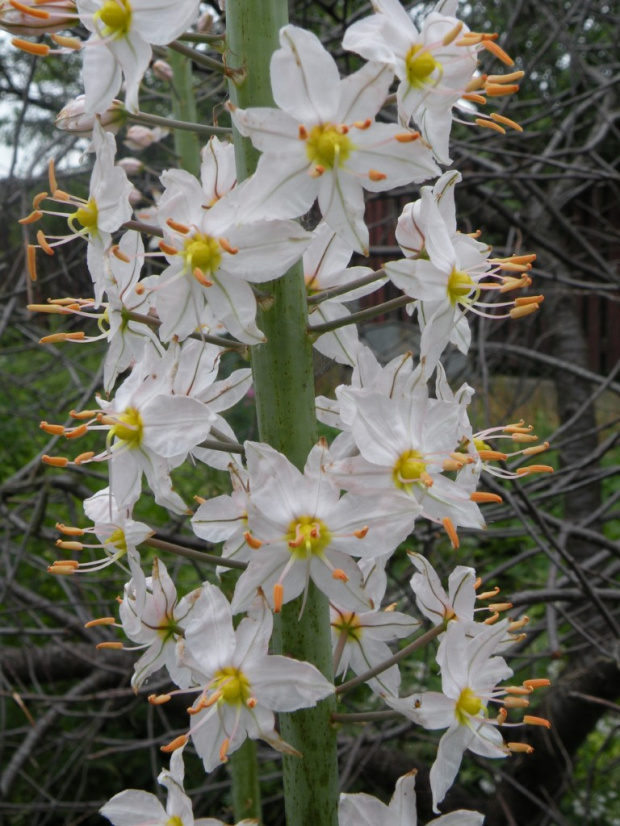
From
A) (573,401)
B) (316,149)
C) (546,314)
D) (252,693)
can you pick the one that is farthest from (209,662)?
(546,314)

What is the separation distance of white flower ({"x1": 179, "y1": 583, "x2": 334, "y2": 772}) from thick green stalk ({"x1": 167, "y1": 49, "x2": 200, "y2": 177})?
2192 millimetres

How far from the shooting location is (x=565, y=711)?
2.96m

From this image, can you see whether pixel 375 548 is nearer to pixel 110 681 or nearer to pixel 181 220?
pixel 181 220

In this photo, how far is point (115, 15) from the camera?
43.6 inches

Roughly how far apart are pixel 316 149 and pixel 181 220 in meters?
0.20

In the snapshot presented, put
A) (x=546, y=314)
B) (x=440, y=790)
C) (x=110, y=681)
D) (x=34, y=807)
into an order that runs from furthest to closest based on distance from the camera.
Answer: (x=546, y=314), (x=110, y=681), (x=34, y=807), (x=440, y=790)

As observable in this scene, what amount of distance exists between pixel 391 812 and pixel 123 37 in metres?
1.10

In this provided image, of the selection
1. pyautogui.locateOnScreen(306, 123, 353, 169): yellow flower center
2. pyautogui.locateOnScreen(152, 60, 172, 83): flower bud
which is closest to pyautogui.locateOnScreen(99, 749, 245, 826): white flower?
pyautogui.locateOnScreen(306, 123, 353, 169): yellow flower center

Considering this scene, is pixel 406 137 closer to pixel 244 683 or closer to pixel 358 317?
pixel 358 317

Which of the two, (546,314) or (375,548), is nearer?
(375,548)

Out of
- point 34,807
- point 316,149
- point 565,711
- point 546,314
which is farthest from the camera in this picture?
point 546,314

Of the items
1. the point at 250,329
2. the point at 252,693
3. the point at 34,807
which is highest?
the point at 250,329

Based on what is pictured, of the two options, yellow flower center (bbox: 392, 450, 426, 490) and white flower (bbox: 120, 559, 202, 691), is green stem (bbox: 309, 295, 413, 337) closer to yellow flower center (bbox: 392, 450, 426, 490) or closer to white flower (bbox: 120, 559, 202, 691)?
yellow flower center (bbox: 392, 450, 426, 490)

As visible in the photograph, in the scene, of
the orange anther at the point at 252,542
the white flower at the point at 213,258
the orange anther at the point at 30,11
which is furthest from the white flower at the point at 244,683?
the orange anther at the point at 30,11
